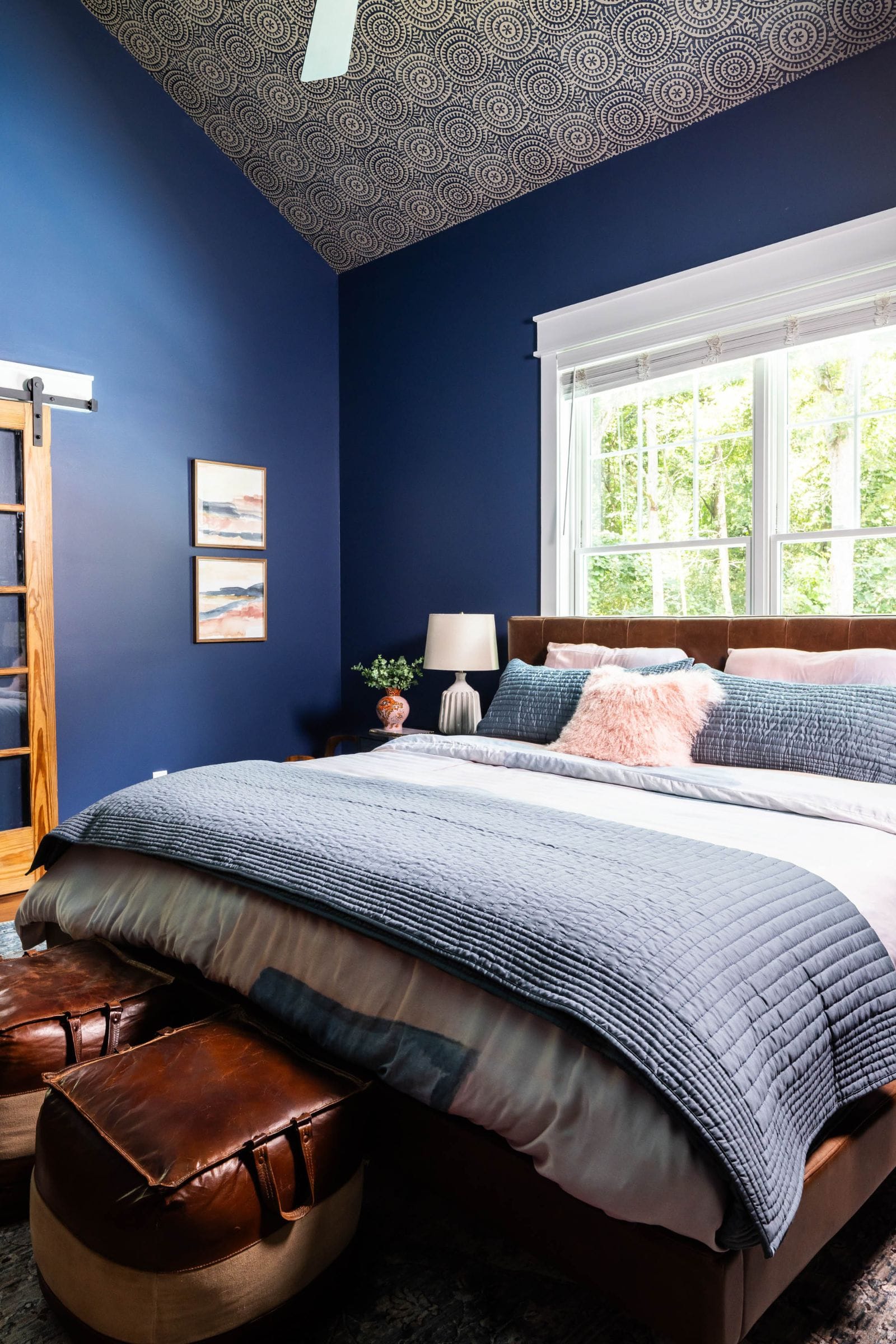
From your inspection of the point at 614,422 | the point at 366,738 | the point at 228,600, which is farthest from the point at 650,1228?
the point at 228,600

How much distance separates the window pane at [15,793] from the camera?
3.81m

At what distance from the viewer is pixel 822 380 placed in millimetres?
3332

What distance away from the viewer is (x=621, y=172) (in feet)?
12.4

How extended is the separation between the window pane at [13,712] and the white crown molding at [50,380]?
1.24 metres

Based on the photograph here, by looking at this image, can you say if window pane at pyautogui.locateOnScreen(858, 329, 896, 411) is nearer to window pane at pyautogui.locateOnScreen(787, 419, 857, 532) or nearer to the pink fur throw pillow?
window pane at pyautogui.locateOnScreen(787, 419, 857, 532)

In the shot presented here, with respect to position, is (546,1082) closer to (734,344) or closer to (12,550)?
(734,344)

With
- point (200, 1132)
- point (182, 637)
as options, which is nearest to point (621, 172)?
point (182, 637)

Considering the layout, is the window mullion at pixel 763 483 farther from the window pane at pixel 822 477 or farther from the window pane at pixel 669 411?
the window pane at pixel 669 411

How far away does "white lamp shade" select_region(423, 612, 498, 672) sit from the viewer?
158 inches

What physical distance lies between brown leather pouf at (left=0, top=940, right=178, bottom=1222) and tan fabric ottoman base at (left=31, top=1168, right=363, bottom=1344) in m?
0.32

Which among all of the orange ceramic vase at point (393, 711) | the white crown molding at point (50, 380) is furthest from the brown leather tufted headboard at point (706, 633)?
the white crown molding at point (50, 380)

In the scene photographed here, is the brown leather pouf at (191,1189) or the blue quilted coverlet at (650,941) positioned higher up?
the blue quilted coverlet at (650,941)

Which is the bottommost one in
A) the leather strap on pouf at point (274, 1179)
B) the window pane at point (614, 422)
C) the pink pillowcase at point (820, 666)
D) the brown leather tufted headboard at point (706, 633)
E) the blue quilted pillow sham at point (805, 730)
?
the leather strap on pouf at point (274, 1179)

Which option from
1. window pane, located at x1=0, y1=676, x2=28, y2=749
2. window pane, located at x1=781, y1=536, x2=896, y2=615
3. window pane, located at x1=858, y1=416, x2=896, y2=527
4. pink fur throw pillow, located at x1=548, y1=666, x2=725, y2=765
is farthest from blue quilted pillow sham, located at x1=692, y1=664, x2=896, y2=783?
window pane, located at x1=0, y1=676, x2=28, y2=749
